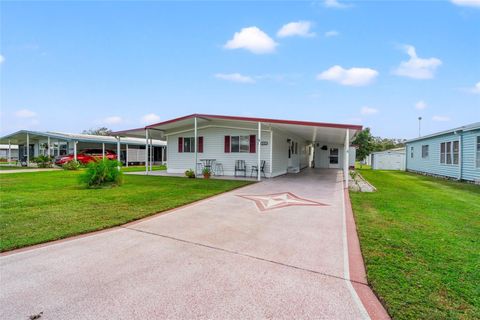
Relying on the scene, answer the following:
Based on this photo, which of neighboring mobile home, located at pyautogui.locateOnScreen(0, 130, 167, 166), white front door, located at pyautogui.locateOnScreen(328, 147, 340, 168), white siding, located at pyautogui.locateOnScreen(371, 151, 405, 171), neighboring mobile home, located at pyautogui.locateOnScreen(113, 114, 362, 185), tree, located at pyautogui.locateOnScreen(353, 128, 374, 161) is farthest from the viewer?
tree, located at pyautogui.locateOnScreen(353, 128, 374, 161)

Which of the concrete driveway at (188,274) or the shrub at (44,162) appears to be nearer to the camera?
the concrete driveway at (188,274)

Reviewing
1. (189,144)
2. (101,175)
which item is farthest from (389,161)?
(101,175)

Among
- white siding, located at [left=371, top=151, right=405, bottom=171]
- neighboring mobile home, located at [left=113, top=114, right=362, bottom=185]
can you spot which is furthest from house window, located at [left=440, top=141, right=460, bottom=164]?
white siding, located at [left=371, top=151, right=405, bottom=171]

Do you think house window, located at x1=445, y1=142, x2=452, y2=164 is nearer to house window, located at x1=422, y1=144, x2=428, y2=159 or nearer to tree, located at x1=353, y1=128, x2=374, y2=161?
house window, located at x1=422, y1=144, x2=428, y2=159

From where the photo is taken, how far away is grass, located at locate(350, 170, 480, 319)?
7.27 feet

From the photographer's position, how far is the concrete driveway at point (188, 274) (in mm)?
2170

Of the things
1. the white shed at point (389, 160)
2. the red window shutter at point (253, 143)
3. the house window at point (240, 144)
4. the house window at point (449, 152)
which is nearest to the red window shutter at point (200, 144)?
the house window at point (240, 144)

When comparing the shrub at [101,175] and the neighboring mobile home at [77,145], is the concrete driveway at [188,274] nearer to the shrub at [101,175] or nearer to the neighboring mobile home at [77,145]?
the shrub at [101,175]

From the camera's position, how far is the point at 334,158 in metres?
22.4

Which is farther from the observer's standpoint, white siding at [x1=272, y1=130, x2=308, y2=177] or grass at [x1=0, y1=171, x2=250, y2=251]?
white siding at [x1=272, y1=130, x2=308, y2=177]

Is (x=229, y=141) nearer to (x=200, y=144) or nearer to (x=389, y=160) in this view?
(x=200, y=144)

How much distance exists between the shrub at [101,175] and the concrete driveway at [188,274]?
5625 mm

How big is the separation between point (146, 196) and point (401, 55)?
15208 mm

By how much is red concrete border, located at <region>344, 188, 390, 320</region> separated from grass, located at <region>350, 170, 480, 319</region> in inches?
2.6
